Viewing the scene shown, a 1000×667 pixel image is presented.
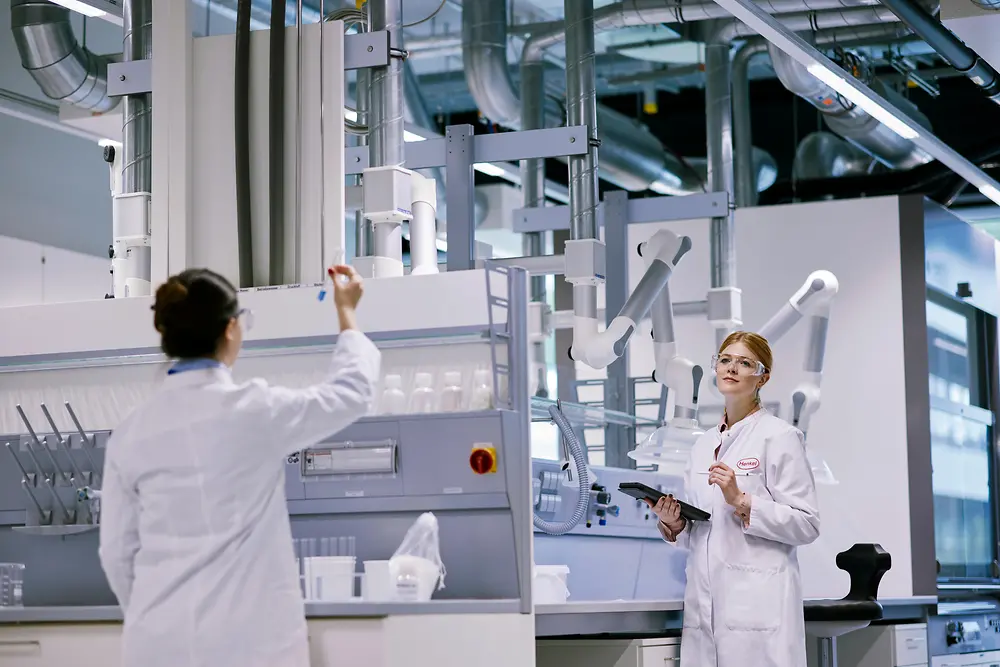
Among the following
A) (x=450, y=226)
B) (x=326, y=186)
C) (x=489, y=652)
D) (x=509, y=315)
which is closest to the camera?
(x=489, y=652)

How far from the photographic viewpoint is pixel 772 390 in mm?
6719

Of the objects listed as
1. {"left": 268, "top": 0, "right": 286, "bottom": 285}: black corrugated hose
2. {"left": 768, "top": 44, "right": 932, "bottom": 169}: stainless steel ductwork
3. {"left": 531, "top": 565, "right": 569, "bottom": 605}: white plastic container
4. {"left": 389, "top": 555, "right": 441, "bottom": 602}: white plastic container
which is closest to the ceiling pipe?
{"left": 768, "top": 44, "right": 932, "bottom": 169}: stainless steel ductwork

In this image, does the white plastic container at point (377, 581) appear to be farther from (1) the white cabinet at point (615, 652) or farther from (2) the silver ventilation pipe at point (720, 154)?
(2) the silver ventilation pipe at point (720, 154)

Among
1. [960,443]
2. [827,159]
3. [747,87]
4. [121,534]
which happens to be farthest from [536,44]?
[121,534]

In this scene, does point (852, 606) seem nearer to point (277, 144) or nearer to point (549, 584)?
point (549, 584)

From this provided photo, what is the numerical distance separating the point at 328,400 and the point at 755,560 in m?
1.47

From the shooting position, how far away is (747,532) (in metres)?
3.55

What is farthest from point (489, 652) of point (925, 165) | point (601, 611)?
point (925, 165)

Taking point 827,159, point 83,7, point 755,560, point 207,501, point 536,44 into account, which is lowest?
point 755,560

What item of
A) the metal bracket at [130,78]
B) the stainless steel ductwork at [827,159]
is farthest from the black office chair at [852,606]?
the stainless steel ductwork at [827,159]

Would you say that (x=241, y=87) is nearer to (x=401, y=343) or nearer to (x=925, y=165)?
(x=401, y=343)

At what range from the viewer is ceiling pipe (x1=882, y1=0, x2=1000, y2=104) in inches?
206

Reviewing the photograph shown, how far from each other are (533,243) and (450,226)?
5.87 feet

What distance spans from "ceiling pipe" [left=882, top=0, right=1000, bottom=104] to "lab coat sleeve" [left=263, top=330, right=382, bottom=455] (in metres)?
3.21
